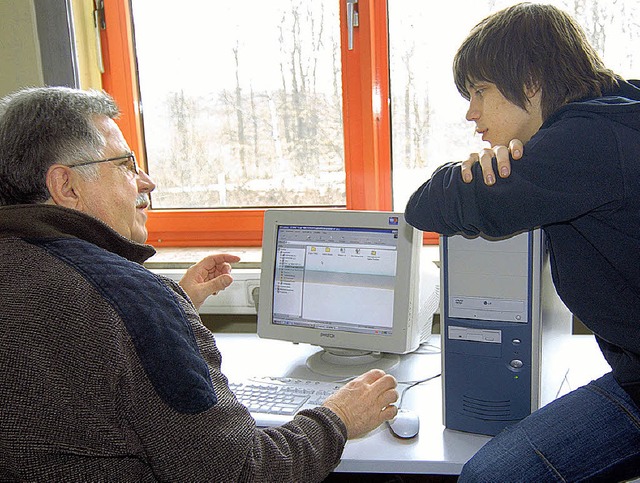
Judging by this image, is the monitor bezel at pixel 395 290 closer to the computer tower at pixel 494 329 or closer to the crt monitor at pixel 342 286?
the crt monitor at pixel 342 286

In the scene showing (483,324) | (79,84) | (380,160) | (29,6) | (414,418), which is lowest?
(414,418)

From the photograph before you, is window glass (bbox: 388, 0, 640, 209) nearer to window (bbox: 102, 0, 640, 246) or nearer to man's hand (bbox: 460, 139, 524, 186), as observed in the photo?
window (bbox: 102, 0, 640, 246)

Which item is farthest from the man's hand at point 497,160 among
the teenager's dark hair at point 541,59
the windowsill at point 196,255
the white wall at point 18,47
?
the white wall at point 18,47

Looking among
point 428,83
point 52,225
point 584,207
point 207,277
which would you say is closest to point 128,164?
point 52,225

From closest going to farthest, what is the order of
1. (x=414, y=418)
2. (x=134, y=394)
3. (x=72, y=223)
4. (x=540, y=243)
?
(x=134, y=394) → (x=72, y=223) → (x=540, y=243) → (x=414, y=418)

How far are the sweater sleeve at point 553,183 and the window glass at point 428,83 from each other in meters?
1.10

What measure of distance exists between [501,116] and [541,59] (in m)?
0.12

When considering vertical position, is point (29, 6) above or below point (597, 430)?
above

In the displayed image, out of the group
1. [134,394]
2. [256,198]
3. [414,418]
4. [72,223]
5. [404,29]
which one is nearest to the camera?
[134,394]

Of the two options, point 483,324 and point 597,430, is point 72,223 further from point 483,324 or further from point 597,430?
point 597,430

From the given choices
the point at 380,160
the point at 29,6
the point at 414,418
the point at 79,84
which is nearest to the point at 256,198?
the point at 380,160

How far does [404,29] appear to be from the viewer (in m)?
2.19

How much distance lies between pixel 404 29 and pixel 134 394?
5.44 ft

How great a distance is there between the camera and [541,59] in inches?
45.9
